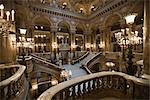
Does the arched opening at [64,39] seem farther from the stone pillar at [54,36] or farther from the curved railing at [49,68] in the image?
the curved railing at [49,68]

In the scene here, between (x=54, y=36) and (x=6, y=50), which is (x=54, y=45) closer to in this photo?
(x=54, y=36)

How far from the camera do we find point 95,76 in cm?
382

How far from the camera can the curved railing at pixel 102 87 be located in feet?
9.28

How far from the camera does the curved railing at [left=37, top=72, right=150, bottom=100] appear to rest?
283 cm

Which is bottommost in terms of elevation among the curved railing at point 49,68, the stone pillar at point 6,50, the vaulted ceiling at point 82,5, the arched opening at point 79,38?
the curved railing at point 49,68

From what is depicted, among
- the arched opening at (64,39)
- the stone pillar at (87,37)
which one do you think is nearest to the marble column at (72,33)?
the arched opening at (64,39)

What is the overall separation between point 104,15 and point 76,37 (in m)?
6.32

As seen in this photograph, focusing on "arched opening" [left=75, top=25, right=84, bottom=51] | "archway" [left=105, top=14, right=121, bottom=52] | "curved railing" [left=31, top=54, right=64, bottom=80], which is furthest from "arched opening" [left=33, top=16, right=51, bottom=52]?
"archway" [left=105, top=14, right=121, bottom=52]

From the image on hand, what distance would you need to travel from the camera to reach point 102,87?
13.1ft

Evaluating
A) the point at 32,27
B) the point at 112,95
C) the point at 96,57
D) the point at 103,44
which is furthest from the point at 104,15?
the point at 112,95

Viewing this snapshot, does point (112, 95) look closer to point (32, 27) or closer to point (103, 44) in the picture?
point (32, 27)

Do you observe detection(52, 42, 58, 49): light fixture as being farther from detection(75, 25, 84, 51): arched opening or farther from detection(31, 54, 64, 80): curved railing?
detection(31, 54, 64, 80): curved railing

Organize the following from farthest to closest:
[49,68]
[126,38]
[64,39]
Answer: [64,39] < [49,68] < [126,38]

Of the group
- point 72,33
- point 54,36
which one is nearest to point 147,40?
point 54,36
